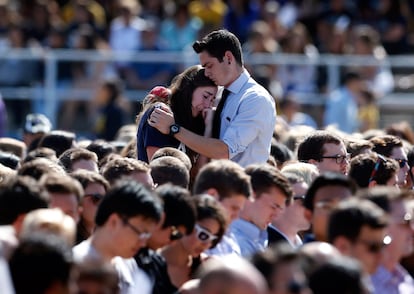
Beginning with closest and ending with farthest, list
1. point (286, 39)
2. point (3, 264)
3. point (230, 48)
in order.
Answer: point (3, 264) → point (230, 48) → point (286, 39)

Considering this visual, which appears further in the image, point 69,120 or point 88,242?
point 69,120

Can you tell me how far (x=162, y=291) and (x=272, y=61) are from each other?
463 inches

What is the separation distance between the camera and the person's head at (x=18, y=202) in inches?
265

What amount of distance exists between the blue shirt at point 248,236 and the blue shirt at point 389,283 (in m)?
0.97

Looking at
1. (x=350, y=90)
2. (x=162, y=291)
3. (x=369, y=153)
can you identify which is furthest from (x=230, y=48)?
(x=350, y=90)

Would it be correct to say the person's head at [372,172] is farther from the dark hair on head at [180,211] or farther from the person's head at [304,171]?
the dark hair on head at [180,211]

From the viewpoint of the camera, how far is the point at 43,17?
1962 cm

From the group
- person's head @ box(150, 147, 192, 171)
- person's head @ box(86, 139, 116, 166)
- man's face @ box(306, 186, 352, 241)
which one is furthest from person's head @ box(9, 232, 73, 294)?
person's head @ box(86, 139, 116, 166)

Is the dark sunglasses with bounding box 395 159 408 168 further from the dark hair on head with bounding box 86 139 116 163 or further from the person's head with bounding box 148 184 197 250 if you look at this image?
the person's head with bounding box 148 184 197 250

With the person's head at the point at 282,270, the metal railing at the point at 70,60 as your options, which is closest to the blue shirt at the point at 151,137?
the person's head at the point at 282,270

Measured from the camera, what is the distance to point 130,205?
661cm

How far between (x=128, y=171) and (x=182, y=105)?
1.49m

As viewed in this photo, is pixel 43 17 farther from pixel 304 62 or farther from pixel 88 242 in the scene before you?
pixel 88 242

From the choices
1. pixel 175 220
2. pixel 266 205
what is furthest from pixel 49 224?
pixel 266 205
